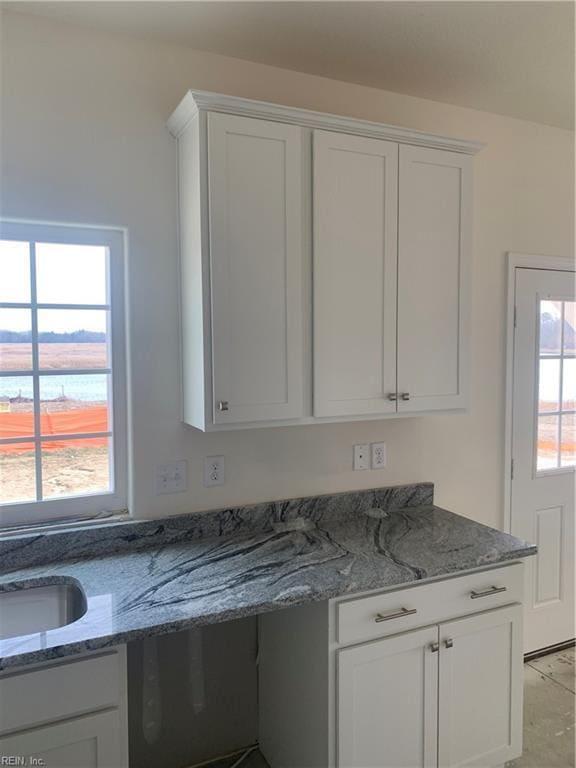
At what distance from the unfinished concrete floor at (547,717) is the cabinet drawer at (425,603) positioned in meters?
0.77

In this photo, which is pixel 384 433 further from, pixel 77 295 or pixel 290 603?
pixel 77 295

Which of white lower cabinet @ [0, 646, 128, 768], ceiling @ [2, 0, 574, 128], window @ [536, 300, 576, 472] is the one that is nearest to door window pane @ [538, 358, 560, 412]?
window @ [536, 300, 576, 472]

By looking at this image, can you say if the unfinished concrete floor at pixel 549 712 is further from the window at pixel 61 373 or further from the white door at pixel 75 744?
the window at pixel 61 373

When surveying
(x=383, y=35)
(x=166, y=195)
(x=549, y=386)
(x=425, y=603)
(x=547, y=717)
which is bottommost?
(x=547, y=717)

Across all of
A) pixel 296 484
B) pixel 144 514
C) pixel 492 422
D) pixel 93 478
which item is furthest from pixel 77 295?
pixel 492 422

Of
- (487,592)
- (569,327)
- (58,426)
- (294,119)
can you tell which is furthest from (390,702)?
(569,327)

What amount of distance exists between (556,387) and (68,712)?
8.38ft

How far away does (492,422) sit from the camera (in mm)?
2613

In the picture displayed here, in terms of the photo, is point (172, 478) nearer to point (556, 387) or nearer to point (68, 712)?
point (68, 712)

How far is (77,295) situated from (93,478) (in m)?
0.66

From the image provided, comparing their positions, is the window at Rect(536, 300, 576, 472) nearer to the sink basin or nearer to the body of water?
the body of water

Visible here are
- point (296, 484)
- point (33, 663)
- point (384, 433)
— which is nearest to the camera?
point (33, 663)

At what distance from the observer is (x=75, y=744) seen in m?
1.34

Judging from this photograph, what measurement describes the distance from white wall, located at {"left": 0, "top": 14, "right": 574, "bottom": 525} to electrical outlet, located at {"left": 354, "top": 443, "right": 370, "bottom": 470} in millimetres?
37
